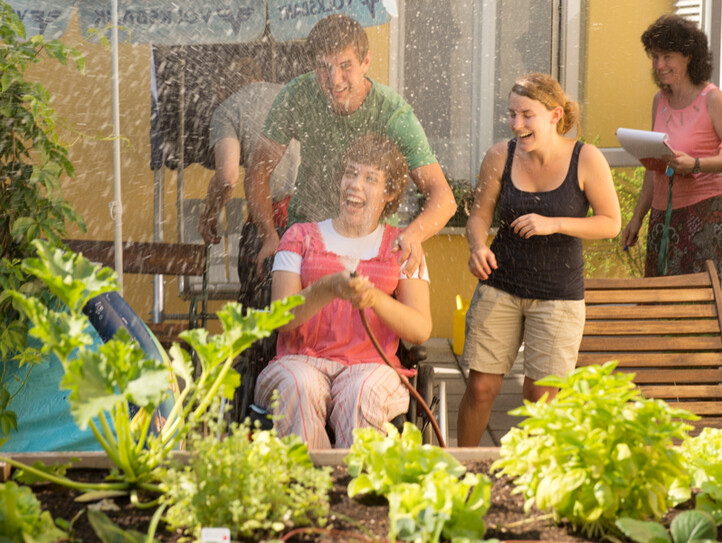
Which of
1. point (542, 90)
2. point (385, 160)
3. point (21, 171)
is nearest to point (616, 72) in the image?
point (542, 90)

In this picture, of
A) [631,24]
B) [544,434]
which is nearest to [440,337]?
[631,24]

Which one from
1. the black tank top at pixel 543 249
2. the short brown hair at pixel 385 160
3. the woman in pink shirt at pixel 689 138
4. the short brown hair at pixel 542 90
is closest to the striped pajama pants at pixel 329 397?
the short brown hair at pixel 385 160

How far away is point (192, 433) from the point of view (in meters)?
0.86

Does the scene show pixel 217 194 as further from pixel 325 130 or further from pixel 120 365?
pixel 120 365

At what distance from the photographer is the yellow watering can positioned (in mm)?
4375

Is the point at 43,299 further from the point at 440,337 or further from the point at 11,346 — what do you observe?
the point at 440,337

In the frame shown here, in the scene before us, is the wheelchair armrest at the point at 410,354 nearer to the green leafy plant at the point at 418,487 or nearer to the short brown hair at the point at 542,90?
the short brown hair at the point at 542,90

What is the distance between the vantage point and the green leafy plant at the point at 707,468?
863 millimetres

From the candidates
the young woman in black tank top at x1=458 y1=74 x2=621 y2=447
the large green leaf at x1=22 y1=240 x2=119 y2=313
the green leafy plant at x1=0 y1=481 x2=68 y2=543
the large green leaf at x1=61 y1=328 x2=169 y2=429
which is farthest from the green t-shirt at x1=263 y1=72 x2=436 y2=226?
the green leafy plant at x1=0 y1=481 x2=68 y2=543

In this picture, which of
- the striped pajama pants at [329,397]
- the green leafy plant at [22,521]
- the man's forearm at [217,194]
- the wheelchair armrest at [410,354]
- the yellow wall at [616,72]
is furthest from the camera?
the yellow wall at [616,72]

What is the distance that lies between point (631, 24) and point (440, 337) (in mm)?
2036

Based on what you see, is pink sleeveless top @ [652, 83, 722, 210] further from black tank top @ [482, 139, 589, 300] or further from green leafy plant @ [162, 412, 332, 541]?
green leafy plant @ [162, 412, 332, 541]

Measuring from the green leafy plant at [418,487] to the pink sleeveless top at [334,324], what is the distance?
120 centimetres

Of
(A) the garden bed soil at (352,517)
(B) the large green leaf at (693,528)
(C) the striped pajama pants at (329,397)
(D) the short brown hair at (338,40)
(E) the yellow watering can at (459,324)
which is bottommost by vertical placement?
(E) the yellow watering can at (459,324)
